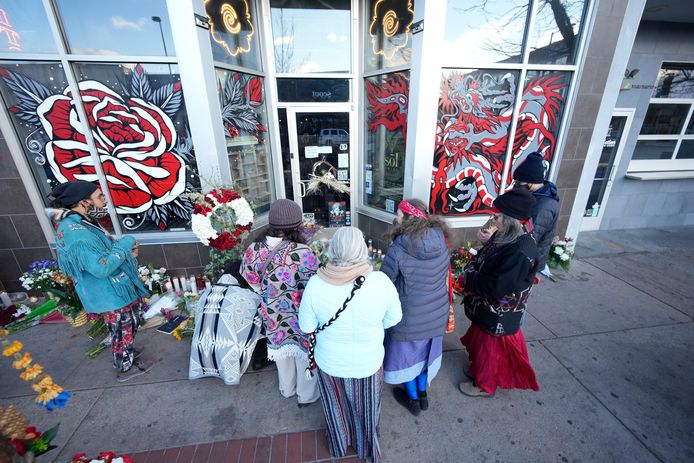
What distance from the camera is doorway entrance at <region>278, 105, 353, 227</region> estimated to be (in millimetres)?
4977

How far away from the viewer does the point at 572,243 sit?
5.18 m

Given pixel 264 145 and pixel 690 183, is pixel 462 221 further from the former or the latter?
pixel 690 183

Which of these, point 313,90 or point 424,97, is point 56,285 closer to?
point 313,90

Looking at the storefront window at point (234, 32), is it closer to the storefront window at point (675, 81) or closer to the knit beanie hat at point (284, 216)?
the knit beanie hat at point (284, 216)

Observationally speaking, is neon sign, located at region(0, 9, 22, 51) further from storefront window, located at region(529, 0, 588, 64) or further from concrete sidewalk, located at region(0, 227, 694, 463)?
storefront window, located at region(529, 0, 588, 64)

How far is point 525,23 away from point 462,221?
298 centimetres

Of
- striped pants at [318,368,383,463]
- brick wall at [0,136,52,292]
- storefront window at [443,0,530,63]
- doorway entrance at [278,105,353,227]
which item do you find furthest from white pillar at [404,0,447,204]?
brick wall at [0,136,52,292]

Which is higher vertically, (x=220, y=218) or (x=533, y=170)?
(x=533, y=170)

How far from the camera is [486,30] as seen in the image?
4082 mm

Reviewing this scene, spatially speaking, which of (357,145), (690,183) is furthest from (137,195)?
(690,183)

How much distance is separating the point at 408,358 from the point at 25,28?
570 centimetres

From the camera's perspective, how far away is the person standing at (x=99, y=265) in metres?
2.34

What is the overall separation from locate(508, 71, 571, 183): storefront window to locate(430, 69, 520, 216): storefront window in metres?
0.21

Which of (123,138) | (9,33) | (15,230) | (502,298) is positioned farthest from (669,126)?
(15,230)
